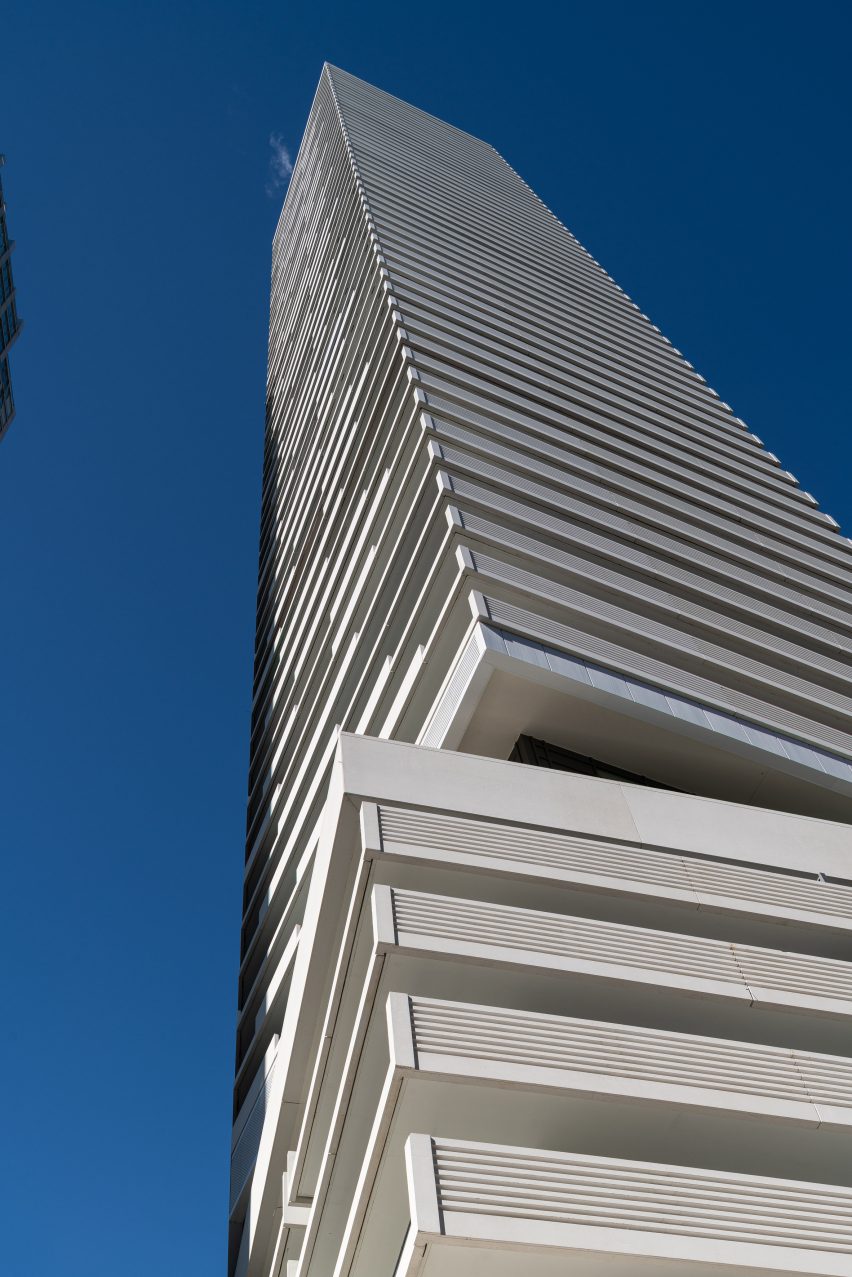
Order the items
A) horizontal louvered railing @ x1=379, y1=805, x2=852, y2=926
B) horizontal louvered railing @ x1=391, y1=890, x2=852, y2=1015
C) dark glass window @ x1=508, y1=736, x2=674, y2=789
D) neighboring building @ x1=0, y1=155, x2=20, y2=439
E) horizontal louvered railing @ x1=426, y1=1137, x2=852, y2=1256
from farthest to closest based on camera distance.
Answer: neighboring building @ x1=0, y1=155, x2=20, y2=439 < dark glass window @ x1=508, y1=736, x2=674, y2=789 < horizontal louvered railing @ x1=379, y1=805, x2=852, y2=926 < horizontal louvered railing @ x1=391, y1=890, x2=852, y2=1015 < horizontal louvered railing @ x1=426, y1=1137, x2=852, y2=1256

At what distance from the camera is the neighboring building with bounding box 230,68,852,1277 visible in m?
6.67

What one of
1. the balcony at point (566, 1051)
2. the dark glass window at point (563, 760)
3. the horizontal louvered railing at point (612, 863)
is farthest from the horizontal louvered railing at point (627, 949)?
the dark glass window at point (563, 760)

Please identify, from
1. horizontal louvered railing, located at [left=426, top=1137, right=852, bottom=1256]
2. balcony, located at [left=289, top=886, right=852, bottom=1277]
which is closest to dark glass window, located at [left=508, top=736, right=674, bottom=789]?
balcony, located at [left=289, top=886, right=852, bottom=1277]

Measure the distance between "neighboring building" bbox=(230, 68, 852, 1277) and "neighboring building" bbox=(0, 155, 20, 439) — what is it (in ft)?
125

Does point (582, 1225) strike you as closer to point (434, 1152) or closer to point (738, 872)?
point (434, 1152)

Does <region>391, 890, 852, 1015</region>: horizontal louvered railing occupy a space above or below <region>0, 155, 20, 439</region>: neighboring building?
below

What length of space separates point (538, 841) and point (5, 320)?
60.9m

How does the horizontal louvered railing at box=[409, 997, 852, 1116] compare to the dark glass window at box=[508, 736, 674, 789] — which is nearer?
the horizontal louvered railing at box=[409, 997, 852, 1116]

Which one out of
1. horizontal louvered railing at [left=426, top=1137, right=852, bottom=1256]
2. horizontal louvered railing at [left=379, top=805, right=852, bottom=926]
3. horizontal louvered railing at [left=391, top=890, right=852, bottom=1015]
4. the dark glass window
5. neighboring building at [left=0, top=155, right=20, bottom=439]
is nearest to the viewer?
horizontal louvered railing at [left=426, top=1137, right=852, bottom=1256]

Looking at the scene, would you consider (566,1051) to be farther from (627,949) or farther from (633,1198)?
(627,949)

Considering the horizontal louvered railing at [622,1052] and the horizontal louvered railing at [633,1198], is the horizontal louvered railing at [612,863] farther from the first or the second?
the horizontal louvered railing at [633,1198]

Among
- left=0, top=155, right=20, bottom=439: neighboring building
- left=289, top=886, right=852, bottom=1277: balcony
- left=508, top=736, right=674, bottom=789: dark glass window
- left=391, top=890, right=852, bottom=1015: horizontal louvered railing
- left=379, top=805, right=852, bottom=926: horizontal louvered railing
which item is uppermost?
left=0, top=155, right=20, bottom=439: neighboring building

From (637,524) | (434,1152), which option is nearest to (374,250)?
(637,524)

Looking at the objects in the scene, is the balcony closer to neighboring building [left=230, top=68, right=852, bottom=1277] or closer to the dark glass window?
neighboring building [left=230, top=68, right=852, bottom=1277]
